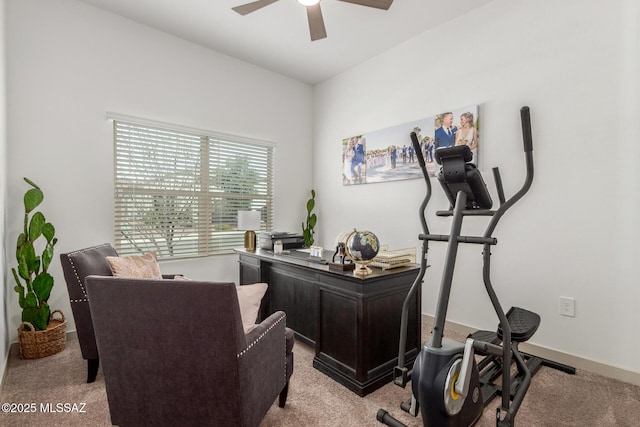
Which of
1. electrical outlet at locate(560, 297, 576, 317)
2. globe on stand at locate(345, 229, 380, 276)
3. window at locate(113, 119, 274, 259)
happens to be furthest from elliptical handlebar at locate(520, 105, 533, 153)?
window at locate(113, 119, 274, 259)

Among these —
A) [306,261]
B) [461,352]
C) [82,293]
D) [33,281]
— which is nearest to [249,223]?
[306,261]

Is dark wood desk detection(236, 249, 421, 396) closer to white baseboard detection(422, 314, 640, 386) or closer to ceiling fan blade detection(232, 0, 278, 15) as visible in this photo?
white baseboard detection(422, 314, 640, 386)

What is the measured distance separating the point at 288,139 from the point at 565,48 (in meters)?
3.13

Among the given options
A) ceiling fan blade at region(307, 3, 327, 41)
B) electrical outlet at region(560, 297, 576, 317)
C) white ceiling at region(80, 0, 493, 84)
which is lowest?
electrical outlet at region(560, 297, 576, 317)

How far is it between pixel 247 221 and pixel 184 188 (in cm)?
81

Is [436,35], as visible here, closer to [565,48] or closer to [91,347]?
[565,48]

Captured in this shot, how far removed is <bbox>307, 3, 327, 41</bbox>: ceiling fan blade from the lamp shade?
1878 millimetres

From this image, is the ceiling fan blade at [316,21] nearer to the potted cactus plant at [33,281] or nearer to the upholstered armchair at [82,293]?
the upholstered armchair at [82,293]

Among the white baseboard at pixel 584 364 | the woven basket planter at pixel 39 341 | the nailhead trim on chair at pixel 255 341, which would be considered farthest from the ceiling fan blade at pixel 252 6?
the white baseboard at pixel 584 364

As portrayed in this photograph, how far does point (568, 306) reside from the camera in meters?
2.44

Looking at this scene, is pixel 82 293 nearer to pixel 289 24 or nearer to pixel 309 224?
pixel 309 224

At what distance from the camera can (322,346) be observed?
2312 mm

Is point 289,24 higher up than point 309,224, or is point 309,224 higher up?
point 289,24

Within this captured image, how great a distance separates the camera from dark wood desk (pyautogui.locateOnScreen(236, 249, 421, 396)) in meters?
2.02
